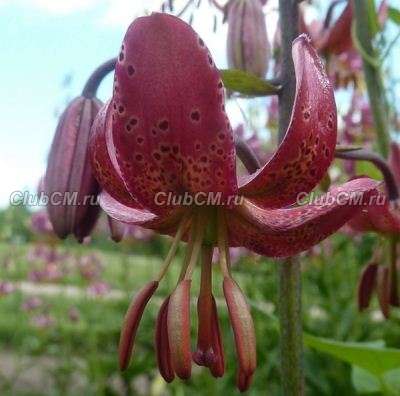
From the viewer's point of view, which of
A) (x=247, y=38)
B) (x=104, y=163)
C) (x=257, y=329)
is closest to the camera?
(x=104, y=163)

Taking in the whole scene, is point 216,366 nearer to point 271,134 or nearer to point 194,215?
point 194,215

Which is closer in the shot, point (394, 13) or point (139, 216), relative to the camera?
point (139, 216)

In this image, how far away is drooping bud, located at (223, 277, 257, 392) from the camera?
50cm

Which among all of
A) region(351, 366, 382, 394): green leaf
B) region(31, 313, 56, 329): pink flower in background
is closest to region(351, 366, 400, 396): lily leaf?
region(351, 366, 382, 394): green leaf

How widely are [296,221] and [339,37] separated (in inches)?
27.3

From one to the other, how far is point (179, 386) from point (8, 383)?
2.21 feet

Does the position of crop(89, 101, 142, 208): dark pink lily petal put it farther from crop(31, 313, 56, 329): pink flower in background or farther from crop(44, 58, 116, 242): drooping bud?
crop(31, 313, 56, 329): pink flower in background

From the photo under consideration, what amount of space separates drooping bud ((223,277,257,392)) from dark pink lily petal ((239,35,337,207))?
9cm

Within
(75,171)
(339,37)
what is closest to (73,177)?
(75,171)

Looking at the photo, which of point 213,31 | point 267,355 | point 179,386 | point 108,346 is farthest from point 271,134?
point 108,346

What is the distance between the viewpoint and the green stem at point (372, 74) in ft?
3.06

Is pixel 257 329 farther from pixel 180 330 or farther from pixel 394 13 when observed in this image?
pixel 180 330

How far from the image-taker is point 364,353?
78 cm

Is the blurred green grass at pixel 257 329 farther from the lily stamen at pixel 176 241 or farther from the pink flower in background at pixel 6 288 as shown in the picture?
the lily stamen at pixel 176 241
